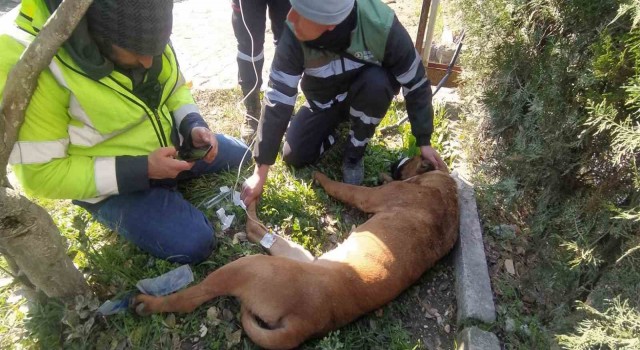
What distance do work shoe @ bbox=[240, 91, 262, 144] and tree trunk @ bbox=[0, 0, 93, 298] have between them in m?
1.95

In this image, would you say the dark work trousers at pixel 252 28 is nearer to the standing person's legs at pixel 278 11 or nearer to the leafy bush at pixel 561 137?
the standing person's legs at pixel 278 11

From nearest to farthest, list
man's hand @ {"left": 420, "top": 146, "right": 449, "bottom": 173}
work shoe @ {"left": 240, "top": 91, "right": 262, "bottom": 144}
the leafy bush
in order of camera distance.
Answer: the leafy bush → man's hand @ {"left": 420, "top": 146, "right": 449, "bottom": 173} → work shoe @ {"left": 240, "top": 91, "right": 262, "bottom": 144}

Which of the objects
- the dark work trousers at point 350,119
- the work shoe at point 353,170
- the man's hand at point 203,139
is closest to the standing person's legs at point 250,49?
the dark work trousers at point 350,119

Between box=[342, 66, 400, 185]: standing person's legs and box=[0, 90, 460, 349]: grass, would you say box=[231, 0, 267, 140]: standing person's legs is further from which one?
box=[342, 66, 400, 185]: standing person's legs

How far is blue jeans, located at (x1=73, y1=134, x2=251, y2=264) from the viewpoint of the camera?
110 inches

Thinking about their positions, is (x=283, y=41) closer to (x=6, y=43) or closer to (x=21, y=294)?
(x=6, y=43)

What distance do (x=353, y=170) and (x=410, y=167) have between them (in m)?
0.46

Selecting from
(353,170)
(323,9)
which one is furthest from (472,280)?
(323,9)

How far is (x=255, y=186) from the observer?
3268 mm

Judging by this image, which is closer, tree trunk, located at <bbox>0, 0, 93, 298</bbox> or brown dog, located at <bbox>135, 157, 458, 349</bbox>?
tree trunk, located at <bbox>0, 0, 93, 298</bbox>

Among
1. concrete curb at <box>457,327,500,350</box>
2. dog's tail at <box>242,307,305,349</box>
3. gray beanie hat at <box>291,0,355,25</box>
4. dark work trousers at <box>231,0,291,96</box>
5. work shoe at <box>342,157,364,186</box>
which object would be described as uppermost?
gray beanie hat at <box>291,0,355,25</box>

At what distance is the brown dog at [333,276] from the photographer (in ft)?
7.88

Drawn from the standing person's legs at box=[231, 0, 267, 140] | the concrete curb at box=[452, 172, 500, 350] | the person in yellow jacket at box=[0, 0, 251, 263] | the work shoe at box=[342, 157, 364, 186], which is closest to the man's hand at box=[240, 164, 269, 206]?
the person in yellow jacket at box=[0, 0, 251, 263]

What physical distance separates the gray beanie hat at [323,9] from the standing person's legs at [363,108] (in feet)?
2.20
